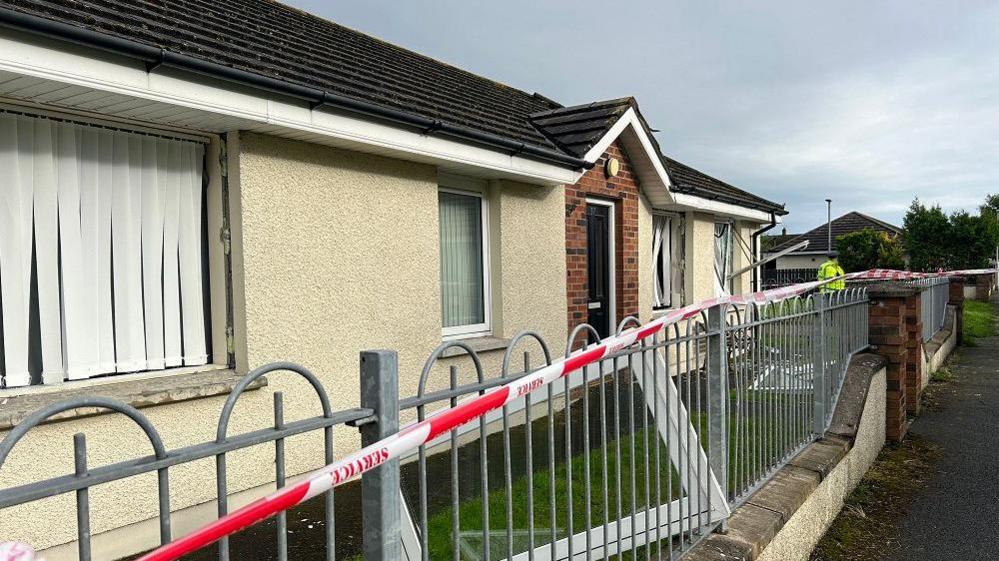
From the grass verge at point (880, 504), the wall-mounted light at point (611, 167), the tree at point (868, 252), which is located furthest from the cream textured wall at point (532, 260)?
the tree at point (868, 252)

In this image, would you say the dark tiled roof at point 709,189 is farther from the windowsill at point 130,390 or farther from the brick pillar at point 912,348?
the windowsill at point 130,390

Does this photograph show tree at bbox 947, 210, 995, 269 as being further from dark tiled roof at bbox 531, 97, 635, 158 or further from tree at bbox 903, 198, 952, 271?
dark tiled roof at bbox 531, 97, 635, 158

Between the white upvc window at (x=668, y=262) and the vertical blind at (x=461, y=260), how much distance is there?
4227mm

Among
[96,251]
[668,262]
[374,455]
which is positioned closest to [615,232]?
[668,262]

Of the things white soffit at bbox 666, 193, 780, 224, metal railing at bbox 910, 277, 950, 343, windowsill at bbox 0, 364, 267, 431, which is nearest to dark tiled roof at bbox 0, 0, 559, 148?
windowsill at bbox 0, 364, 267, 431

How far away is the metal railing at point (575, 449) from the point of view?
1446mm

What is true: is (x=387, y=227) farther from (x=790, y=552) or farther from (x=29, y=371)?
(x=790, y=552)

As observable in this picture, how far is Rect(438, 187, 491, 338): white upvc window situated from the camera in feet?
21.1

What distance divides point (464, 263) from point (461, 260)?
49mm

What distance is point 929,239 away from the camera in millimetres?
31938

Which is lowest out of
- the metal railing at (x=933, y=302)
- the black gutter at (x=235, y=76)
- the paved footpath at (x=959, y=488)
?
the paved footpath at (x=959, y=488)

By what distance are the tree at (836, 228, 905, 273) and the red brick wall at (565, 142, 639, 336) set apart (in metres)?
25.3

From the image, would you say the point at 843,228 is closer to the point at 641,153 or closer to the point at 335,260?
the point at 641,153

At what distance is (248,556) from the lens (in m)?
3.58
